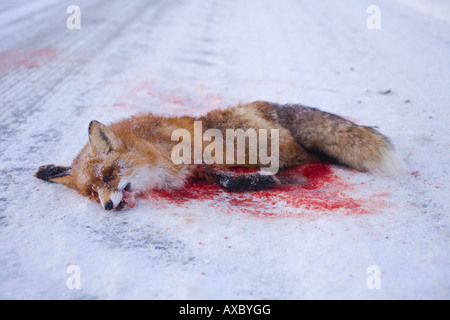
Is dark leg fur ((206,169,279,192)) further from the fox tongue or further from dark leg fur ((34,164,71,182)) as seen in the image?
dark leg fur ((34,164,71,182))

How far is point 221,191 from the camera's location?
3.29m

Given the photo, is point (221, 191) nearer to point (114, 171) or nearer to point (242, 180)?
point (242, 180)

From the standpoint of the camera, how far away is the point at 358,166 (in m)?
3.44

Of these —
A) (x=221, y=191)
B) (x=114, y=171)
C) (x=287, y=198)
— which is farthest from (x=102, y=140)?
(x=287, y=198)

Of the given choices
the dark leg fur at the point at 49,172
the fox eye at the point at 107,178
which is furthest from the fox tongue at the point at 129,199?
the dark leg fur at the point at 49,172

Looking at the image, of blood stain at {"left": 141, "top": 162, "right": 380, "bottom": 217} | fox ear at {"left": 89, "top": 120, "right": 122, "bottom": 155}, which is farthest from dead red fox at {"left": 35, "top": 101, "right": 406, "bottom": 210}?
blood stain at {"left": 141, "top": 162, "right": 380, "bottom": 217}

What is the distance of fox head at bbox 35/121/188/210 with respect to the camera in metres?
2.94

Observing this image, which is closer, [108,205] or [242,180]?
[108,205]

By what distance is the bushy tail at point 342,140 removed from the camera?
3.34 meters

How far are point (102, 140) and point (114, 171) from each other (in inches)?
11.1

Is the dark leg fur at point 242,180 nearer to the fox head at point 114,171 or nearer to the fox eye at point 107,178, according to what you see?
the fox head at point 114,171

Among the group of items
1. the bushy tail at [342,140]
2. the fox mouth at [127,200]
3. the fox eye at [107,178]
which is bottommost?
the fox mouth at [127,200]

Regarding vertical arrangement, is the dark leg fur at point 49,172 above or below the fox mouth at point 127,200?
above
